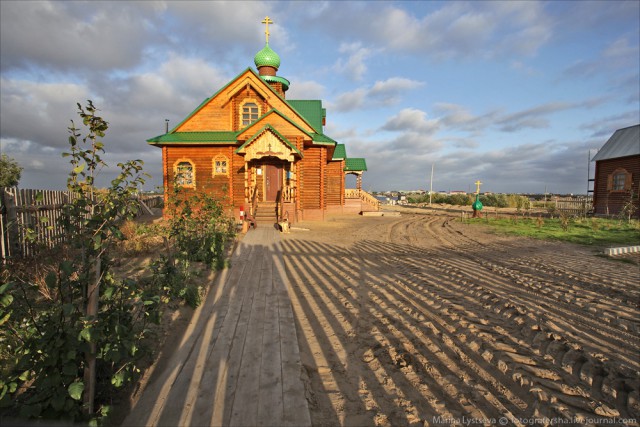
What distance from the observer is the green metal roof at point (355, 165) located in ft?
92.7

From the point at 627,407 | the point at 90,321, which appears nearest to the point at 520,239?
the point at 627,407

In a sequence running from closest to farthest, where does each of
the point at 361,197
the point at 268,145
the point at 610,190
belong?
the point at 268,145 → the point at 610,190 → the point at 361,197

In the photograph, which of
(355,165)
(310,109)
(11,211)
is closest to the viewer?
(11,211)

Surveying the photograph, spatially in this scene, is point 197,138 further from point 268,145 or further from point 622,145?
point 622,145

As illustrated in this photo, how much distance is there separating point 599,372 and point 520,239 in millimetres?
10665

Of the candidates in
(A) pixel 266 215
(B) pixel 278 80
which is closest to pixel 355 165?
(B) pixel 278 80

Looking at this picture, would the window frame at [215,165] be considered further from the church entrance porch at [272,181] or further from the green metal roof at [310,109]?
the green metal roof at [310,109]

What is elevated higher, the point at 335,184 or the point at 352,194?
the point at 335,184

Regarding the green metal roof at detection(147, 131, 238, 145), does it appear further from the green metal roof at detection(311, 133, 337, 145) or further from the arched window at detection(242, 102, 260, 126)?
the green metal roof at detection(311, 133, 337, 145)

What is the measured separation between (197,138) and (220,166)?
193 centimetres

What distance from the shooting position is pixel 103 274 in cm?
242

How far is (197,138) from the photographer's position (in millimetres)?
17375

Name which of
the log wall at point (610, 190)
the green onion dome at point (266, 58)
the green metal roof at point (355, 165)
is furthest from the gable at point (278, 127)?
the log wall at point (610, 190)

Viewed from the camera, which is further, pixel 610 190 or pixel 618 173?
pixel 610 190
